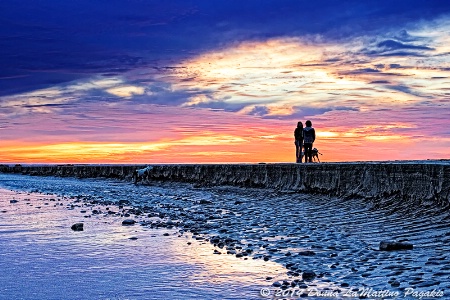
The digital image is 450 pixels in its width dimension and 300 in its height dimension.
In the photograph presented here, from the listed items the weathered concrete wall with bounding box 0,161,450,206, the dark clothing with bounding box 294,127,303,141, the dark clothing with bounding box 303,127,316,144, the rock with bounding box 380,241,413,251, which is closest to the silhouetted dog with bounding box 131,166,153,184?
the weathered concrete wall with bounding box 0,161,450,206

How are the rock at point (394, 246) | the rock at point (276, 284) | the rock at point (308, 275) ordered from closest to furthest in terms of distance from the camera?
the rock at point (276, 284)
the rock at point (308, 275)
the rock at point (394, 246)

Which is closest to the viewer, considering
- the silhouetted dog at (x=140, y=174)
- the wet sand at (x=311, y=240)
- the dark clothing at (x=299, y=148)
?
the wet sand at (x=311, y=240)

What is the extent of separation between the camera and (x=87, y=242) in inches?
471

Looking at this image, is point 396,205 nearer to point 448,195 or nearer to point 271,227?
point 448,195

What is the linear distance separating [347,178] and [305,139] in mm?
9796

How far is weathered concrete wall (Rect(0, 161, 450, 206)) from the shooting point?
13.4m

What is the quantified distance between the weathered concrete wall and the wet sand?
0.45 m

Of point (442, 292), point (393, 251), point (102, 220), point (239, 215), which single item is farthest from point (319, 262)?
point (102, 220)

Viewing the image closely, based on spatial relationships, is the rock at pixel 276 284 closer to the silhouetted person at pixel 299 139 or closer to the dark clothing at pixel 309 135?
the dark clothing at pixel 309 135

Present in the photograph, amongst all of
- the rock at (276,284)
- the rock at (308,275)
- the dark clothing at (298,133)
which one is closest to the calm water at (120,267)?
the rock at (276,284)

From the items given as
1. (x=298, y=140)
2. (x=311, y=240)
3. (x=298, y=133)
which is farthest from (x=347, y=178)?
(x=298, y=140)

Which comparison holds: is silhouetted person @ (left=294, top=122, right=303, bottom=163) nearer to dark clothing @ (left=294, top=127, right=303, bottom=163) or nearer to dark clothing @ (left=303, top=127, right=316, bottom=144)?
dark clothing @ (left=294, top=127, right=303, bottom=163)

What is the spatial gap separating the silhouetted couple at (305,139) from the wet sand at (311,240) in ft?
28.6

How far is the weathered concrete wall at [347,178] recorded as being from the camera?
13445 millimetres
